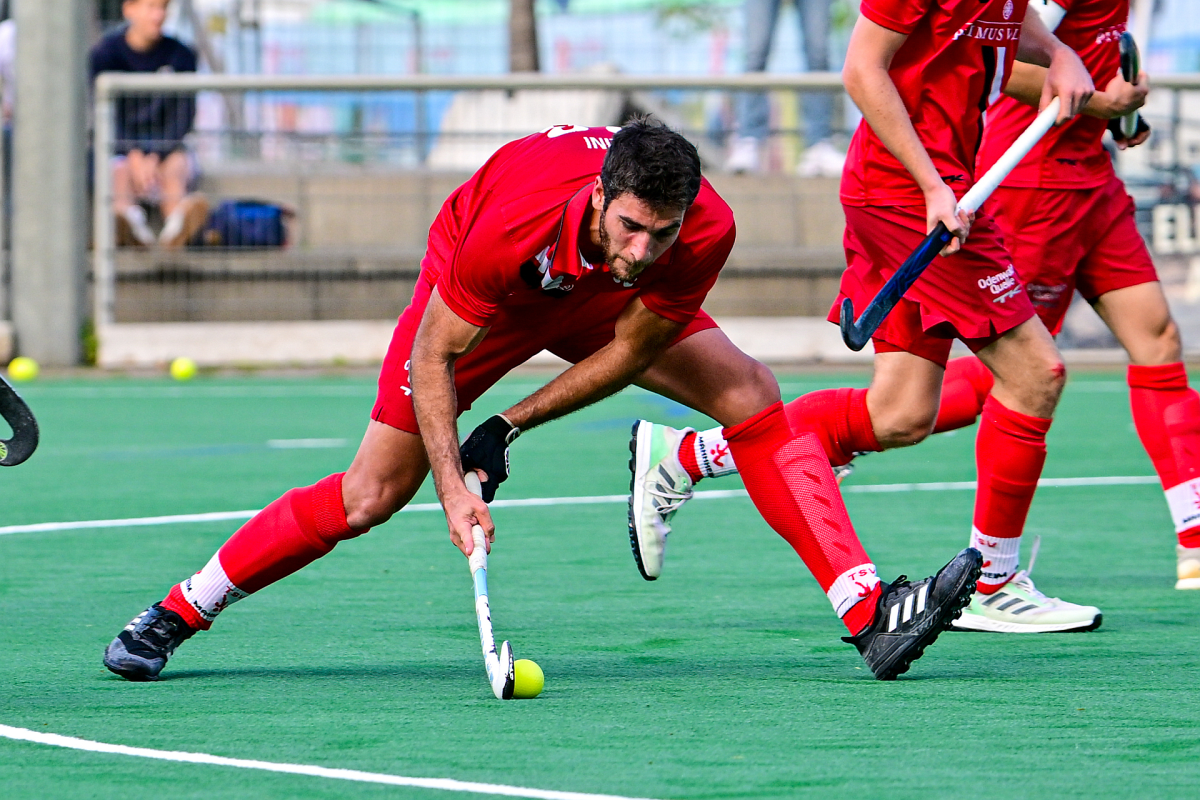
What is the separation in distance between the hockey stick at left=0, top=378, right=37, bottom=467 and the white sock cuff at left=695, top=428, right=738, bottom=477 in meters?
1.88

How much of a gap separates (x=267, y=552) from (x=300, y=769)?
1.03 m

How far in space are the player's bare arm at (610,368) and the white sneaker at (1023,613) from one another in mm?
1185

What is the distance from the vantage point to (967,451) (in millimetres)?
8906

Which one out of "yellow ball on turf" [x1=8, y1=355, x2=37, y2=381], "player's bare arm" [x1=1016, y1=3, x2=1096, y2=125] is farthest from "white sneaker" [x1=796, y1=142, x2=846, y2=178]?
"player's bare arm" [x1=1016, y1=3, x2=1096, y2=125]

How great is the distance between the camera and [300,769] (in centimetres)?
338

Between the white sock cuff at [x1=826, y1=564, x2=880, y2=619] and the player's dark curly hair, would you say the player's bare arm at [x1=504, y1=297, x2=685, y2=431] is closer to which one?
the player's dark curly hair

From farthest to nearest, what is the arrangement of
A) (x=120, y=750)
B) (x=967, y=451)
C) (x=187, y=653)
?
1. (x=967, y=451)
2. (x=187, y=653)
3. (x=120, y=750)

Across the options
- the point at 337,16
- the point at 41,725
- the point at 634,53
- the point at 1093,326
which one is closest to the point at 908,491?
the point at 41,725

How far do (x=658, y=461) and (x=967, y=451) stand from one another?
3890 mm

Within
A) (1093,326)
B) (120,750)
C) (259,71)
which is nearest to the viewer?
(120,750)

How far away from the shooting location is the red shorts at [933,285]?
4719mm

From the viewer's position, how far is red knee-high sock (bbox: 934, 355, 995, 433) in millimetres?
5805

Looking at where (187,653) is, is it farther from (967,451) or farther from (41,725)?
(967,451)

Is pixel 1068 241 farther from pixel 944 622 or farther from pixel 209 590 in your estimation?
pixel 209 590
